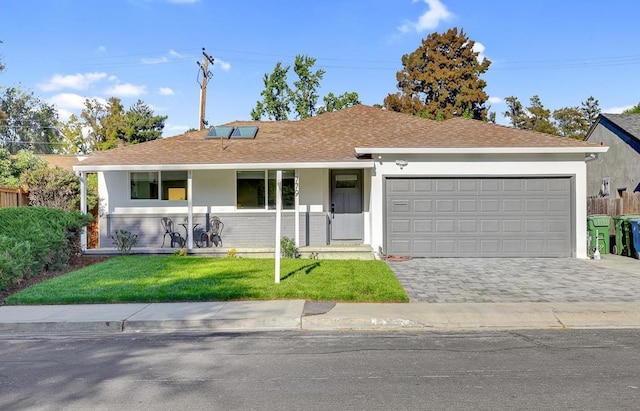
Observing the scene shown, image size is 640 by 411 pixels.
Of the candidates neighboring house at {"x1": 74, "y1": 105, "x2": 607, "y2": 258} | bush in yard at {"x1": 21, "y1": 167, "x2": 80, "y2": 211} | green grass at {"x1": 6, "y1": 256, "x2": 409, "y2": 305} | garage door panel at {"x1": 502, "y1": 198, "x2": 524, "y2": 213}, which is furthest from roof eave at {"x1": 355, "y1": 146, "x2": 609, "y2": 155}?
bush in yard at {"x1": 21, "y1": 167, "x2": 80, "y2": 211}

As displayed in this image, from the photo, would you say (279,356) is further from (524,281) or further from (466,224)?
(466,224)

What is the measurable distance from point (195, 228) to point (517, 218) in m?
9.59

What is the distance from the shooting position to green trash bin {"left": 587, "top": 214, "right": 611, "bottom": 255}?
13820 millimetres

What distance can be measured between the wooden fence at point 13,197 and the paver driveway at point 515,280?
11759 millimetres

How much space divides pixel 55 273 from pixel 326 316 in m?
7.59

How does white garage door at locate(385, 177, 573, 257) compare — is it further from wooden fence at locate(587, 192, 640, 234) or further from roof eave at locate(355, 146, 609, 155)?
wooden fence at locate(587, 192, 640, 234)

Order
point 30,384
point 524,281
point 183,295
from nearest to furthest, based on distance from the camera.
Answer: point 30,384 < point 183,295 < point 524,281

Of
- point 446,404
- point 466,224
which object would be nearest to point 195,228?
point 466,224

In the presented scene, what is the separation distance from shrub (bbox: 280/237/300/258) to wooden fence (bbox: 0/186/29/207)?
8607 mm

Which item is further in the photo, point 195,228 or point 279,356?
point 195,228

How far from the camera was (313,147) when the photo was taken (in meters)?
15.3

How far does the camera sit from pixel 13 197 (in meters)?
14.9

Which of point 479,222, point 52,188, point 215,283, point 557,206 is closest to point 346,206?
point 479,222

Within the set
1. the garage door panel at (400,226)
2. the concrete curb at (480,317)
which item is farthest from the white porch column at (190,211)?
the concrete curb at (480,317)
